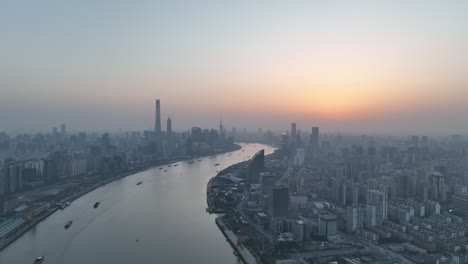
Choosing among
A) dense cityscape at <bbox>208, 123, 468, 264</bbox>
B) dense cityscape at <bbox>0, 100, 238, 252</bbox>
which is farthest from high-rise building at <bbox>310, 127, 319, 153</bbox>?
dense cityscape at <bbox>208, 123, 468, 264</bbox>

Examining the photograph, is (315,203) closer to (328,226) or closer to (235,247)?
(328,226)

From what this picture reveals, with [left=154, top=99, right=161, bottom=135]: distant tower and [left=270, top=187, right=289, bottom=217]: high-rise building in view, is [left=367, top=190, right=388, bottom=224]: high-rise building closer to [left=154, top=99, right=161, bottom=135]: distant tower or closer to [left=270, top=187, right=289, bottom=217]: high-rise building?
[left=270, top=187, right=289, bottom=217]: high-rise building

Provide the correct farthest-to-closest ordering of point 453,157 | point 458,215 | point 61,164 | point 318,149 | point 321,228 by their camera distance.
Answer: point 318,149 < point 453,157 < point 61,164 < point 458,215 < point 321,228

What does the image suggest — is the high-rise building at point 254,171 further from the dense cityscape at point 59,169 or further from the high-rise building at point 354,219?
the high-rise building at point 354,219

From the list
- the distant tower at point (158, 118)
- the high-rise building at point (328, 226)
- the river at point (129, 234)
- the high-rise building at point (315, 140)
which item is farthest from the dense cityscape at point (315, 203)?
the distant tower at point (158, 118)

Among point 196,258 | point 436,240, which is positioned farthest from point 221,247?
point 436,240

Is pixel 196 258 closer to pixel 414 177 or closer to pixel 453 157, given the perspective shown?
pixel 414 177
